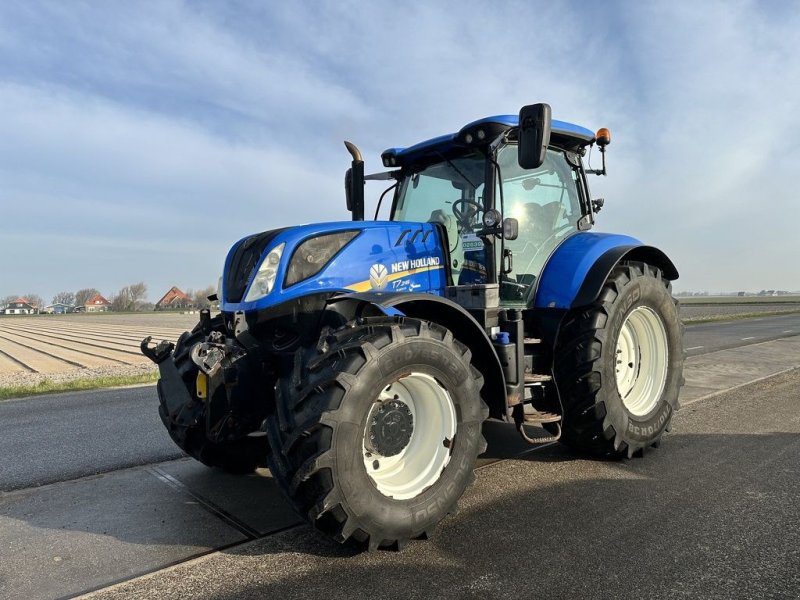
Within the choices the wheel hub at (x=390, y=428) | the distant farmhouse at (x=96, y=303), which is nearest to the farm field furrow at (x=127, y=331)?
the wheel hub at (x=390, y=428)

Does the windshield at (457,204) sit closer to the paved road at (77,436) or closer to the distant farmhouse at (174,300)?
the paved road at (77,436)

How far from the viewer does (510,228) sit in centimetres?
397

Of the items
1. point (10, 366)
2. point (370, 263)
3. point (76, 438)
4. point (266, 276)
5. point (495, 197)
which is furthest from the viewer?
point (10, 366)

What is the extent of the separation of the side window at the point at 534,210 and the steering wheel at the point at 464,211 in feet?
0.75

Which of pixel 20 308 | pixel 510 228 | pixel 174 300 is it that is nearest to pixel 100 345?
pixel 510 228

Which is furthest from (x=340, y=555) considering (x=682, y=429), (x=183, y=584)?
(x=682, y=429)

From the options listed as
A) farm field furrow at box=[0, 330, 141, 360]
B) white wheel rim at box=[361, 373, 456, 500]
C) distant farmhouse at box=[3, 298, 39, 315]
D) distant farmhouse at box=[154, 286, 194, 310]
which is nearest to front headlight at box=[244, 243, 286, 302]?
white wheel rim at box=[361, 373, 456, 500]

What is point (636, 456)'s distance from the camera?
443 centimetres

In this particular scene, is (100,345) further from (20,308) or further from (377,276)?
(20,308)

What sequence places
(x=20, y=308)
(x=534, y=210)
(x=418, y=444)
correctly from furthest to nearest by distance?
(x=20, y=308)
(x=534, y=210)
(x=418, y=444)

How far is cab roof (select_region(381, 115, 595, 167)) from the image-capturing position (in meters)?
4.06

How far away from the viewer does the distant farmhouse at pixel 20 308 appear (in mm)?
138125

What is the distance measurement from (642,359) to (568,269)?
1.29 meters

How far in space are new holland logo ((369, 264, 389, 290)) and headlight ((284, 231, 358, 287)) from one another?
0.26m
